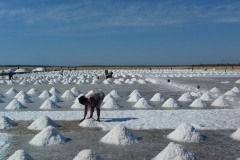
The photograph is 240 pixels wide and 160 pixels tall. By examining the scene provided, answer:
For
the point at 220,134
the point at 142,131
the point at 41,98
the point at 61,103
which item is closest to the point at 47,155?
the point at 142,131

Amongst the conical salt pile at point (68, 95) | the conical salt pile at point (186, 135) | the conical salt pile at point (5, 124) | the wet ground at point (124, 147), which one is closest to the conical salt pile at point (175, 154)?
the wet ground at point (124, 147)

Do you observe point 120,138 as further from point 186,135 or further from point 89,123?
point 89,123

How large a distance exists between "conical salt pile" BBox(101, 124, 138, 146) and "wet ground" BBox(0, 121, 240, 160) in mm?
142

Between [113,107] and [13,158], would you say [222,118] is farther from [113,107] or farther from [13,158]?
[13,158]

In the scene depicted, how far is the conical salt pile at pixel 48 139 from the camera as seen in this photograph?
6.07 meters

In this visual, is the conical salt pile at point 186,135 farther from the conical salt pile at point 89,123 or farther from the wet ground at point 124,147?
the conical salt pile at point 89,123

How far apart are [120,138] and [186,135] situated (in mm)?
1370

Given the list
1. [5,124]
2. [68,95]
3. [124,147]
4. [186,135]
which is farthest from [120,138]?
[68,95]

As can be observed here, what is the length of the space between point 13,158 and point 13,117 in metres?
4.59

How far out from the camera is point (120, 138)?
6.21 metres

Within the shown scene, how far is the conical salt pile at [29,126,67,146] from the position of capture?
19.9 feet

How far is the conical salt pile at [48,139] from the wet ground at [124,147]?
0.42ft

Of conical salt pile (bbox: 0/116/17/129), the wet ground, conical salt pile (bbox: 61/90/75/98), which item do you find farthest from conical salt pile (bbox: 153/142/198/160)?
conical salt pile (bbox: 61/90/75/98)

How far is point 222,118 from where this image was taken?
8.89m
